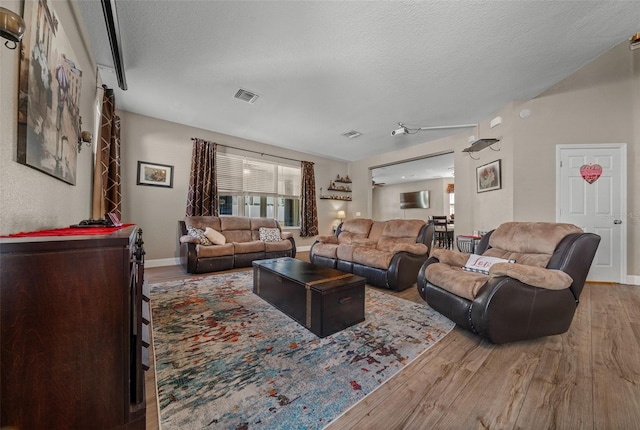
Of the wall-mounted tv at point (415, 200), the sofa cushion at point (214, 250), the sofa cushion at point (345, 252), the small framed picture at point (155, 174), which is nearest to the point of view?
the sofa cushion at point (345, 252)

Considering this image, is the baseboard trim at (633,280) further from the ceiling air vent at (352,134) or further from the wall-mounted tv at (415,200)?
the wall-mounted tv at (415,200)

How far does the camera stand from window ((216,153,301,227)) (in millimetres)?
5227

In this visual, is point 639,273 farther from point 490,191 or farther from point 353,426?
point 353,426

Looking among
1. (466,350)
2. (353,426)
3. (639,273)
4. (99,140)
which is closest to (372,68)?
(466,350)

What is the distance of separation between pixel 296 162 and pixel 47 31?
5105mm

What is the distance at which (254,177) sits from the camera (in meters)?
5.64

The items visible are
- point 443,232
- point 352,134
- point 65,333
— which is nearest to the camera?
point 65,333

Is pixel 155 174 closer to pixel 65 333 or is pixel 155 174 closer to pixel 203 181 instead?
pixel 203 181

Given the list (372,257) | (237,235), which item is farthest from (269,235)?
(372,257)

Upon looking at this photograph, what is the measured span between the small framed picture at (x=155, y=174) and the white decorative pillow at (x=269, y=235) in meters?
1.90

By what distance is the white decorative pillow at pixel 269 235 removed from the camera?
16.0 feet

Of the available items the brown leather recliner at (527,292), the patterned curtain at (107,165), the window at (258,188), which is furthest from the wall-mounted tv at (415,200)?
the patterned curtain at (107,165)

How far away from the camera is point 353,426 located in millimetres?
1085

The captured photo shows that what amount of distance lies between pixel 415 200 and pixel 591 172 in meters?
6.64
